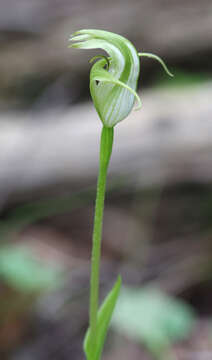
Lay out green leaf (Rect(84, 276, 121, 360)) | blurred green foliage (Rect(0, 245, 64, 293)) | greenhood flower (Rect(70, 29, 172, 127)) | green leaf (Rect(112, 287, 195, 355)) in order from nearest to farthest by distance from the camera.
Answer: greenhood flower (Rect(70, 29, 172, 127))
green leaf (Rect(84, 276, 121, 360))
green leaf (Rect(112, 287, 195, 355))
blurred green foliage (Rect(0, 245, 64, 293))

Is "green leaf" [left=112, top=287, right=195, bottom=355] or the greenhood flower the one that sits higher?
the greenhood flower

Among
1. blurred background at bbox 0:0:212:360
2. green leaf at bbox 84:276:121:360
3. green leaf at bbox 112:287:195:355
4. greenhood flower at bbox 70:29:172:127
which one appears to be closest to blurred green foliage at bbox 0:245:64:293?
blurred background at bbox 0:0:212:360

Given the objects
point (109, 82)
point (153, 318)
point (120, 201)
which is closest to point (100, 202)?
point (109, 82)

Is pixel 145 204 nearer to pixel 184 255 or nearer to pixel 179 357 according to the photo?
pixel 184 255

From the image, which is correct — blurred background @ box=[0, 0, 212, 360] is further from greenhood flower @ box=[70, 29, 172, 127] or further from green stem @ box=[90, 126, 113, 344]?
greenhood flower @ box=[70, 29, 172, 127]

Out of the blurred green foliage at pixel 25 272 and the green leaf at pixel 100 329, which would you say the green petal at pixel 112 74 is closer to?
the green leaf at pixel 100 329

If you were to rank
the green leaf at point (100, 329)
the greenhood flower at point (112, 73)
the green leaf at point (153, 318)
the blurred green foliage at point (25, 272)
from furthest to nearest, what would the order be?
the blurred green foliage at point (25, 272)
the green leaf at point (153, 318)
the green leaf at point (100, 329)
the greenhood flower at point (112, 73)

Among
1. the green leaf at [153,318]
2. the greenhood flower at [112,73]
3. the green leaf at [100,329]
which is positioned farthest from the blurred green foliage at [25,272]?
the greenhood flower at [112,73]
